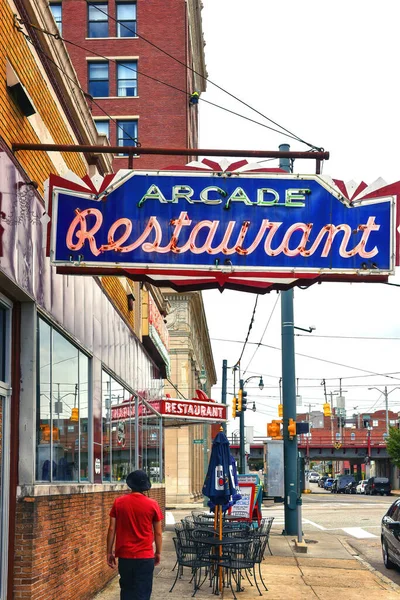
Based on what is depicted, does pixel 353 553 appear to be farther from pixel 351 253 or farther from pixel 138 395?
pixel 351 253

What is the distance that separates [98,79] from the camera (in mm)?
47188

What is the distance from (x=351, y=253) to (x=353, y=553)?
12786 mm

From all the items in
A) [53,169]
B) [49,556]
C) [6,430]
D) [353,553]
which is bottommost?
[353,553]

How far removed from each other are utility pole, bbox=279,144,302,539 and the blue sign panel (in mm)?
13353

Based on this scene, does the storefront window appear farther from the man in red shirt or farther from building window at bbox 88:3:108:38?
building window at bbox 88:3:108:38

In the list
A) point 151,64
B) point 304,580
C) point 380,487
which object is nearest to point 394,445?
point 380,487

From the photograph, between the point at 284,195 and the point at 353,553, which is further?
the point at 353,553

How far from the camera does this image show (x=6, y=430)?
894 centimetres

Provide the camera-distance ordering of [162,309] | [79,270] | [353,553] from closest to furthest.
A: [79,270] < [353,553] < [162,309]

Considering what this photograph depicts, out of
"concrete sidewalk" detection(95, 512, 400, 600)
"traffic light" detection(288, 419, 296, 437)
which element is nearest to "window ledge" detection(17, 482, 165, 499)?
"concrete sidewalk" detection(95, 512, 400, 600)

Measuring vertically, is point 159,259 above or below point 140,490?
above

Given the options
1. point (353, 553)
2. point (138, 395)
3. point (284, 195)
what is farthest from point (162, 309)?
point (284, 195)

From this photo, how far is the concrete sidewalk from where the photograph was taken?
12930mm

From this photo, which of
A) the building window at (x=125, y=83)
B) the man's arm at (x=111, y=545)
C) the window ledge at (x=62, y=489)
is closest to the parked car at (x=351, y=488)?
the building window at (x=125, y=83)
